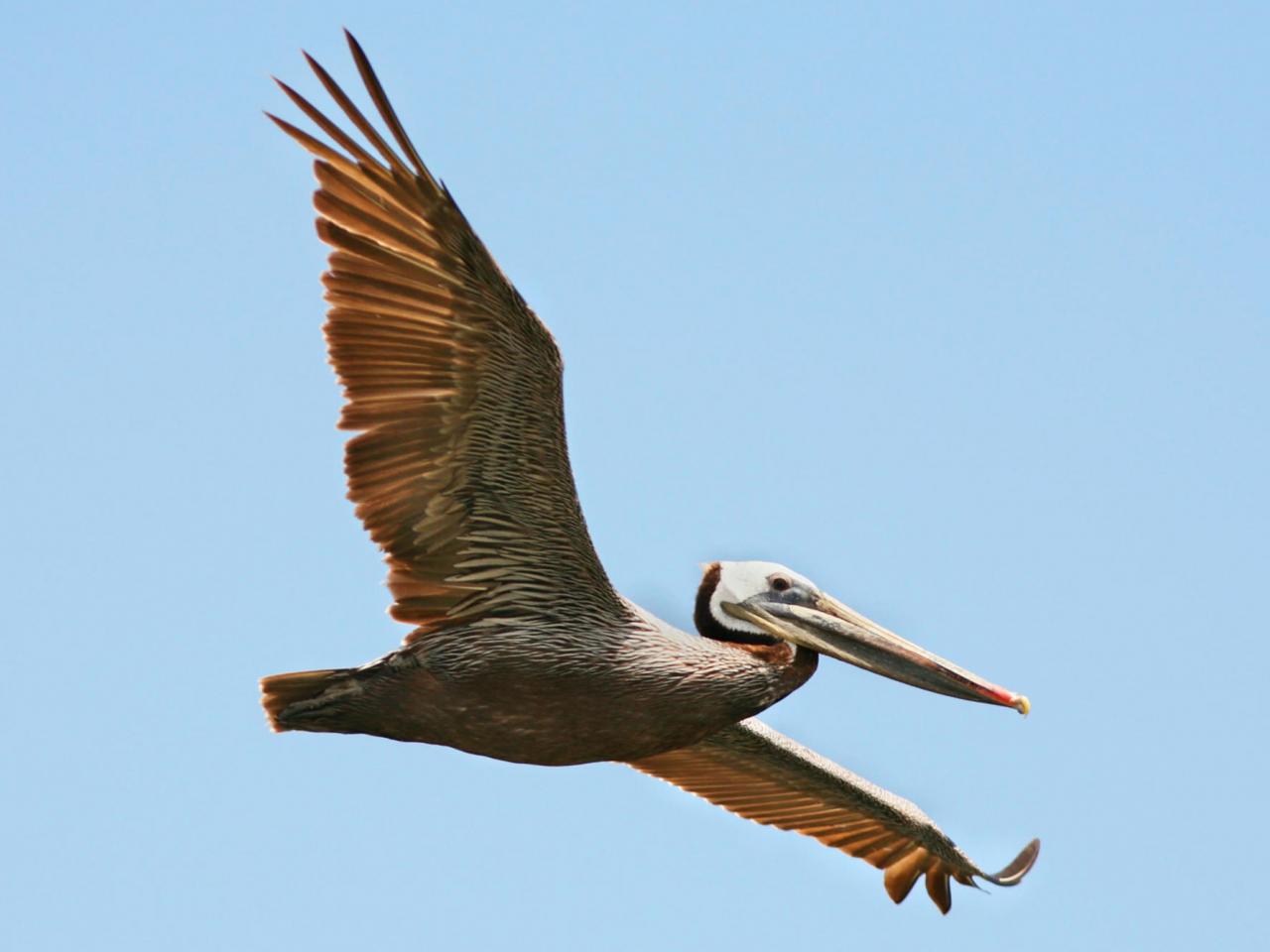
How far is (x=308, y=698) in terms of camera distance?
10.5 metres

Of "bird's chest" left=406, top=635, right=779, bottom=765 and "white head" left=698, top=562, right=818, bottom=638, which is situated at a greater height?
"white head" left=698, top=562, right=818, bottom=638

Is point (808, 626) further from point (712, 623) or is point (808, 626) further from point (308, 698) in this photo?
point (308, 698)

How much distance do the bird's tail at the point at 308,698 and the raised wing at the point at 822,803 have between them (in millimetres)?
2926

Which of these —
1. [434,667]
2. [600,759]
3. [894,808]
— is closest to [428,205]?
[434,667]

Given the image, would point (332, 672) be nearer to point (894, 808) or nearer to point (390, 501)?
point (390, 501)

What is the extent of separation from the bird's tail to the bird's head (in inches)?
82.3

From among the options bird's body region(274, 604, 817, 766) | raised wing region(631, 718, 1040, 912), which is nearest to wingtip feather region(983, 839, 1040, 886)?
raised wing region(631, 718, 1040, 912)

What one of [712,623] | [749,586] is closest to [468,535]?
[712,623]

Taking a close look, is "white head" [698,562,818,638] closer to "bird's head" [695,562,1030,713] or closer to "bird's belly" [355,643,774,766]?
"bird's head" [695,562,1030,713]

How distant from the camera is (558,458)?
10414mm

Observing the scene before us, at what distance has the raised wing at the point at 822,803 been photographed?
12812 mm

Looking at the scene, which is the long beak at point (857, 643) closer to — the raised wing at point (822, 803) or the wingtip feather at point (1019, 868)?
the raised wing at point (822, 803)

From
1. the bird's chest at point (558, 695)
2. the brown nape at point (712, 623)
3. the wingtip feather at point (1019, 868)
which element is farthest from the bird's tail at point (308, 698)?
the wingtip feather at point (1019, 868)

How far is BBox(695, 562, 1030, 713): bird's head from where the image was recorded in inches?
440
